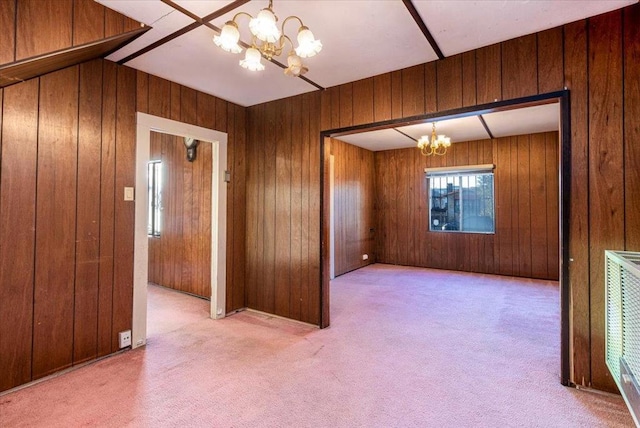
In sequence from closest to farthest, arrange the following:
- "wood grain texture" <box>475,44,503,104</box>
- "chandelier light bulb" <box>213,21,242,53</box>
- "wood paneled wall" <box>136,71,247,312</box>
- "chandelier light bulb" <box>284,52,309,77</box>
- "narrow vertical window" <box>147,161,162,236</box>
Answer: "chandelier light bulb" <box>213,21,242,53</box> < "chandelier light bulb" <box>284,52,309,77</box> < "wood grain texture" <box>475,44,503,104</box> < "wood paneled wall" <box>136,71,247,312</box> < "narrow vertical window" <box>147,161,162,236</box>

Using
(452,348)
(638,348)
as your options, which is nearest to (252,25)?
(638,348)

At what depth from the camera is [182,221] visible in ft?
15.1

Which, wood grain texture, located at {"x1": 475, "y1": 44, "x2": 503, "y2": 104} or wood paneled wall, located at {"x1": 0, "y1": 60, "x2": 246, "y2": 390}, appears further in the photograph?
wood grain texture, located at {"x1": 475, "y1": 44, "x2": 503, "y2": 104}

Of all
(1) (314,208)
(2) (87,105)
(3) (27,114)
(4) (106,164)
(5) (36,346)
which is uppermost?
(2) (87,105)

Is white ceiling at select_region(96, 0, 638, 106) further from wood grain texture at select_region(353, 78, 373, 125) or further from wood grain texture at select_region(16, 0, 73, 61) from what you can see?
wood grain texture at select_region(16, 0, 73, 61)

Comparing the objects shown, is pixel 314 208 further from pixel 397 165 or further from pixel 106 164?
pixel 397 165

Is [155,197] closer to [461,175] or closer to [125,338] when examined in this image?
[125,338]

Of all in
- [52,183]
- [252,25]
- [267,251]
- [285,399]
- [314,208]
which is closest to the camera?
[252,25]

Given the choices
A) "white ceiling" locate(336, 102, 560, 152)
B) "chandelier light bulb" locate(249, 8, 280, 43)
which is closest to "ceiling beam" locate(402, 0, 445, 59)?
"chandelier light bulb" locate(249, 8, 280, 43)

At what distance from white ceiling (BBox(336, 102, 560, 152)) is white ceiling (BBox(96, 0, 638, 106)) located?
4.96 feet

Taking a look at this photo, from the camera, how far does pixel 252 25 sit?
1.47 m

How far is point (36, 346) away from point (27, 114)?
166 cm

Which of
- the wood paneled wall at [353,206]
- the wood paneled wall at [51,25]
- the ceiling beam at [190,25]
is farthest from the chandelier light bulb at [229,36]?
the wood paneled wall at [353,206]

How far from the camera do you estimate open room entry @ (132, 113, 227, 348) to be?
281 centimetres
